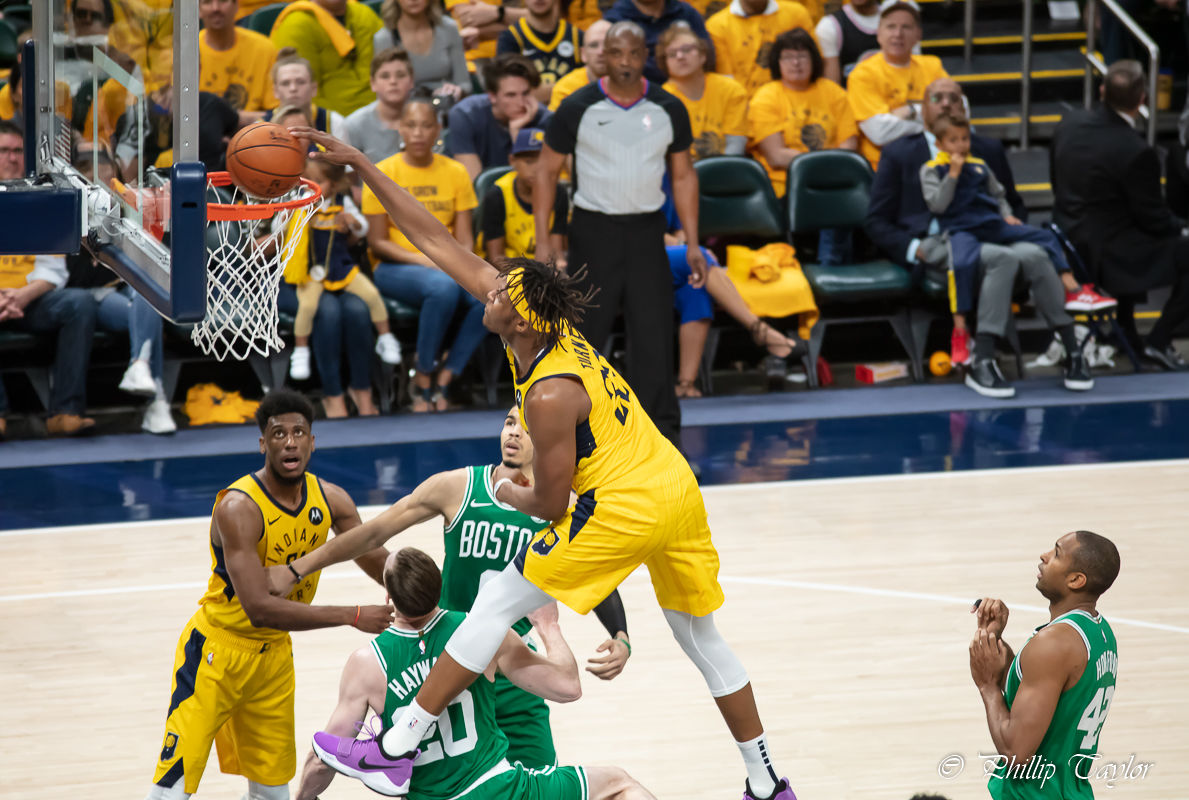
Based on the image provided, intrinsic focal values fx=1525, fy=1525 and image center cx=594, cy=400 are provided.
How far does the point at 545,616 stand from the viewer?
15.0ft

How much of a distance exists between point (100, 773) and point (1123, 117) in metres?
7.97

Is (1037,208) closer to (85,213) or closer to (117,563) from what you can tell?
(117,563)

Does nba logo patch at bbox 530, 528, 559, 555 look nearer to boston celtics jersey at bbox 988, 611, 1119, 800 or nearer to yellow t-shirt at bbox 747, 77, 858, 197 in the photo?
boston celtics jersey at bbox 988, 611, 1119, 800

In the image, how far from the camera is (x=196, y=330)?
4539 millimetres

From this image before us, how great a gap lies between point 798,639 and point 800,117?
5255 mm

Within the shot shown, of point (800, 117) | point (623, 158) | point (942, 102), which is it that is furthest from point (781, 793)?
point (800, 117)

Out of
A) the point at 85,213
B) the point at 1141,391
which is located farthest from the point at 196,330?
the point at 1141,391

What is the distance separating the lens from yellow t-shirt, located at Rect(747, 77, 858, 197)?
34.2 ft

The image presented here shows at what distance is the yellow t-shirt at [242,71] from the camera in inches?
384

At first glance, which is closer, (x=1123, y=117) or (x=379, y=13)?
(x=1123, y=117)

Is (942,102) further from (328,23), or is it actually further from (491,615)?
(491,615)

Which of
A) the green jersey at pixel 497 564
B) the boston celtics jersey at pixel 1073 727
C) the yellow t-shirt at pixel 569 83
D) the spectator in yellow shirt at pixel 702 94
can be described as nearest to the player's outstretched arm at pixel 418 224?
the green jersey at pixel 497 564

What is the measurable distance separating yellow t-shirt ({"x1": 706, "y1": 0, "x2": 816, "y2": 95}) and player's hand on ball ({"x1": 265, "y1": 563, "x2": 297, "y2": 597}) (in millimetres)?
7300

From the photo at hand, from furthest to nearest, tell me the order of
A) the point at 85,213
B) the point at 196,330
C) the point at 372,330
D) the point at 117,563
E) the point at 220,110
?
the point at 372,330 < the point at 220,110 < the point at 117,563 < the point at 196,330 < the point at 85,213
